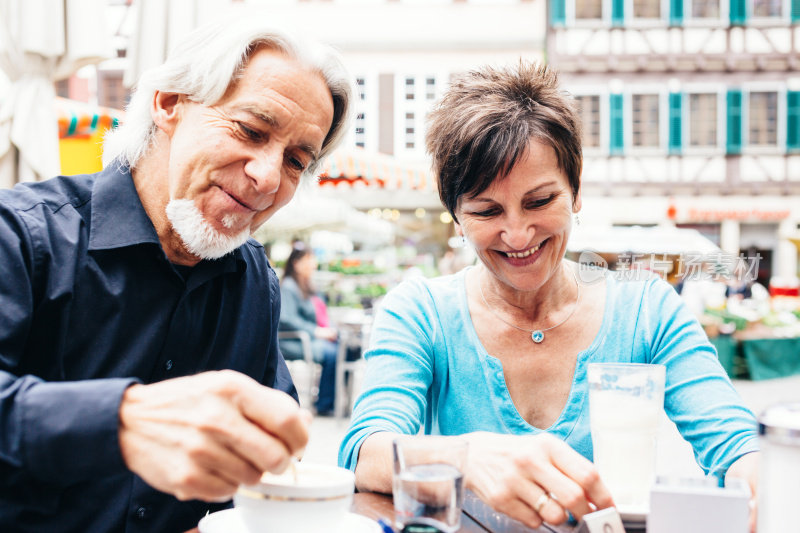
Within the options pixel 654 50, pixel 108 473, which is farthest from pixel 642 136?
pixel 108 473

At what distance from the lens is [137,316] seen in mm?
1300

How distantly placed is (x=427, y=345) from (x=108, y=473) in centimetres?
95

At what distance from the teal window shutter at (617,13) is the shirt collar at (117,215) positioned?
15890mm

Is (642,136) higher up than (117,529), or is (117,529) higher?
(642,136)

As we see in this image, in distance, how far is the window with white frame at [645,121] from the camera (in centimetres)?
1552

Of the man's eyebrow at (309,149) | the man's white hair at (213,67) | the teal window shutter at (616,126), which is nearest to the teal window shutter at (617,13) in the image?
the teal window shutter at (616,126)

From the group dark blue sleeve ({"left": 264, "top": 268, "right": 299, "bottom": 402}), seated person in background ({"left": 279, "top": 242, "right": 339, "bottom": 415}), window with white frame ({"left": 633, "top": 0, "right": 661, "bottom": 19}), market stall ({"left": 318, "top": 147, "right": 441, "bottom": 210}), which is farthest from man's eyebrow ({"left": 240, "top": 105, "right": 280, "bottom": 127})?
window with white frame ({"left": 633, "top": 0, "right": 661, "bottom": 19})

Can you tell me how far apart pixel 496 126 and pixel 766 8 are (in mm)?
16706

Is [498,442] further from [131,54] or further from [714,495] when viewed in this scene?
[131,54]

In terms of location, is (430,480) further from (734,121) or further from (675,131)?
(734,121)

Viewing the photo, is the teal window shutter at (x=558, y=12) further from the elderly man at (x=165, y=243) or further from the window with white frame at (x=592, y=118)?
the elderly man at (x=165, y=243)

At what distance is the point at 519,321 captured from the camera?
1709 mm

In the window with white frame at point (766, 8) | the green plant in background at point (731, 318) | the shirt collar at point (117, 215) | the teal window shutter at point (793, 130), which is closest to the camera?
the shirt collar at point (117, 215)

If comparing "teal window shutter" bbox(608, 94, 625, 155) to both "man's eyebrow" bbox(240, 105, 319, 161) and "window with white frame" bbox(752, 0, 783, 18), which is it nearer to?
"window with white frame" bbox(752, 0, 783, 18)
